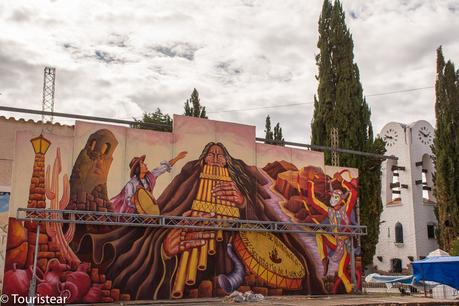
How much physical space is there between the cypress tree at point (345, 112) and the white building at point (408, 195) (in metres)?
14.4

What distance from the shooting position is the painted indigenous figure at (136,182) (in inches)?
730

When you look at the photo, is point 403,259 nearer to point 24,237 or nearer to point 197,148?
point 197,148

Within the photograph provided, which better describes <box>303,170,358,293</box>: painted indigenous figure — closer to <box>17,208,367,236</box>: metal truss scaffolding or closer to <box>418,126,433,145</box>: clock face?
<box>17,208,367,236</box>: metal truss scaffolding

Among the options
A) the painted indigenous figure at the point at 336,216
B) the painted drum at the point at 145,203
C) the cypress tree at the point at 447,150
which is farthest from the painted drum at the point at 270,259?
the cypress tree at the point at 447,150

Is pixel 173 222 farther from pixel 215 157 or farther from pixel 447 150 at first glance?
pixel 447 150

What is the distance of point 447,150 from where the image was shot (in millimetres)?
35969

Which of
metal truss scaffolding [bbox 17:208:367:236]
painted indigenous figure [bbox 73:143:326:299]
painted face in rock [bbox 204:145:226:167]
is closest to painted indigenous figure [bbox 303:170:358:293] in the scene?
metal truss scaffolding [bbox 17:208:367:236]

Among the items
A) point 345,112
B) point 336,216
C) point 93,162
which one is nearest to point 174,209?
point 93,162

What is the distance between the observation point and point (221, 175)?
20.8 m

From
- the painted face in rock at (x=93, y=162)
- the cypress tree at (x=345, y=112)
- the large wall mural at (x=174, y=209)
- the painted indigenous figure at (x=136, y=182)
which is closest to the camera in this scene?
the large wall mural at (x=174, y=209)

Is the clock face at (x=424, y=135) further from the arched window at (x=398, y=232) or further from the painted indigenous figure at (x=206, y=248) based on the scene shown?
the painted indigenous figure at (x=206, y=248)

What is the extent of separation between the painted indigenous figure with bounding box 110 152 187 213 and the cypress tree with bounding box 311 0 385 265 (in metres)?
12.7

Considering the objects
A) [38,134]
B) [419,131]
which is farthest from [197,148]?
[419,131]

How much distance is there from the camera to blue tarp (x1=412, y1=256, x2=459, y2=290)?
655 inches
